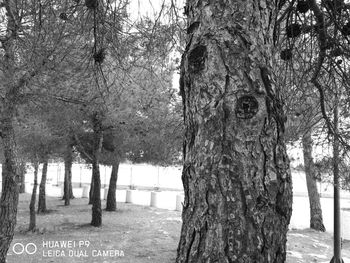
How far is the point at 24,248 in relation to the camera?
10953 mm

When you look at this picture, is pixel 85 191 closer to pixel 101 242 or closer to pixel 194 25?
pixel 101 242

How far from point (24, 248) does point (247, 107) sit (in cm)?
1070

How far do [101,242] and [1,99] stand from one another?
5.98m

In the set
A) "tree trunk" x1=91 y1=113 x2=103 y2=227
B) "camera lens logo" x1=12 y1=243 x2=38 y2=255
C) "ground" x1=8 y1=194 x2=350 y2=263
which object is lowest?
"camera lens logo" x1=12 y1=243 x2=38 y2=255

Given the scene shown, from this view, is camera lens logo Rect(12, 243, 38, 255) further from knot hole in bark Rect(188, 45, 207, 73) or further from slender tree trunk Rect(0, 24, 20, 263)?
knot hole in bark Rect(188, 45, 207, 73)

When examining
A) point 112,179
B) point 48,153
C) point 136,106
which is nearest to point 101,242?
point 136,106

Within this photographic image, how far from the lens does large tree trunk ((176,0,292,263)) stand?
5.24 ft

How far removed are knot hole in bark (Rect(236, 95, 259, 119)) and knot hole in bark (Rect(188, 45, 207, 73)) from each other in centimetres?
23

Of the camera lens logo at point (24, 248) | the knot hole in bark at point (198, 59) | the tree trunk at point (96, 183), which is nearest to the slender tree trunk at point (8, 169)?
the camera lens logo at point (24, 248)

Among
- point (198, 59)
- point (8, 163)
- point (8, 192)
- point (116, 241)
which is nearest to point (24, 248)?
point (116, 241)

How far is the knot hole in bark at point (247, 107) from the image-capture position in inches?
65.1

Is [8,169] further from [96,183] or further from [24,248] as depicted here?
[96,183]

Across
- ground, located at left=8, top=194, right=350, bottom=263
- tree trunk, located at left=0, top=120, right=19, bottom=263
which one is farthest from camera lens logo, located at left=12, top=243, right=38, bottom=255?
tree trunk, located at left=0, top=120, right=19, bottom=263

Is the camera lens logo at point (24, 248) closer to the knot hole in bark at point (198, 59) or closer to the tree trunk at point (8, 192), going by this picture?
the tree trunk at point (8, 192)
